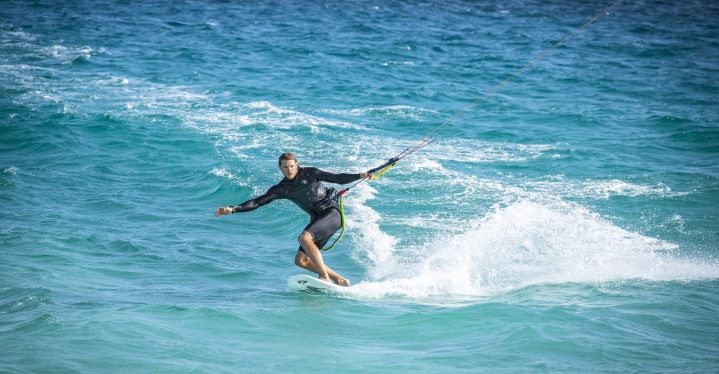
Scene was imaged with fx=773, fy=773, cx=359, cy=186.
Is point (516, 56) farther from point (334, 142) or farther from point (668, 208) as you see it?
point (668, 208)

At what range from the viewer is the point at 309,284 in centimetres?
900

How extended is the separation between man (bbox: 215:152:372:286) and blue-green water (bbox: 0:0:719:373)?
0.44m

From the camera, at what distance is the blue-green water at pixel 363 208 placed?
7.38m

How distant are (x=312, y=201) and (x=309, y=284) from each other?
→ 97cm

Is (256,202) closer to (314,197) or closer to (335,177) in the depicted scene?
(314,197)

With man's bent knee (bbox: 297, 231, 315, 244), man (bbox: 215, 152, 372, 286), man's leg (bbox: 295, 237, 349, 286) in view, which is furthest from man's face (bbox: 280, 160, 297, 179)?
man's leg (bbox: 295, 237, 349, 286)

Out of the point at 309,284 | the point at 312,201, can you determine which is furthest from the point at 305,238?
the point at 309,284

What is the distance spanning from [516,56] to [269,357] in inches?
948

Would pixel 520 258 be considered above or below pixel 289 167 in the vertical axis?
below

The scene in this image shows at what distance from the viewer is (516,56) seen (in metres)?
29.2

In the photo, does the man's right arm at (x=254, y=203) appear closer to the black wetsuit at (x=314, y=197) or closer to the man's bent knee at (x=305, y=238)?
the black wetsuit at (x=314, y=197)

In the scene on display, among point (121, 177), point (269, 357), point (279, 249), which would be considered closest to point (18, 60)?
point (121, 177)

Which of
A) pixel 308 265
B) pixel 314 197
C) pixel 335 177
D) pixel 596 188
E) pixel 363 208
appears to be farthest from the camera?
pixel 596 188

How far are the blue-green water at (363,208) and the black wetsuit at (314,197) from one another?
80 centimetres
